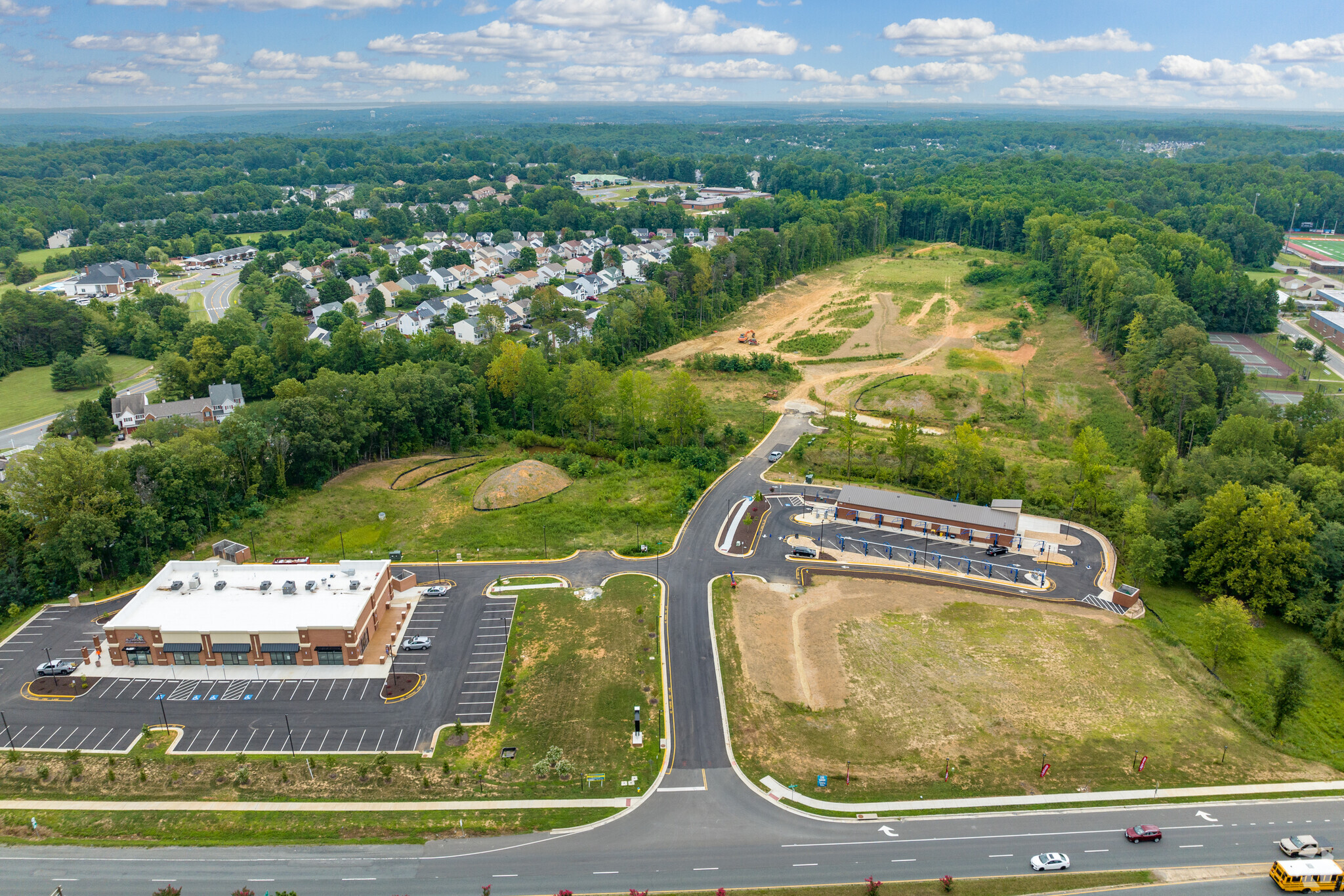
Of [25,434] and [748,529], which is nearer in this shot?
[748,529]

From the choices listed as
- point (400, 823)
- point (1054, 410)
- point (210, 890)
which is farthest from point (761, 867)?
point (1054, 410)

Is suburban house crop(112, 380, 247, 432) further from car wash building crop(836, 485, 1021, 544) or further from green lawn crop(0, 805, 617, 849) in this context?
car wash building crop(836, 485, 1021, 544)

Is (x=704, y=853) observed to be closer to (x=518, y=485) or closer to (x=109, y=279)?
(x=518, y=485)

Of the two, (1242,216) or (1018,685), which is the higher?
→ (1242,216)

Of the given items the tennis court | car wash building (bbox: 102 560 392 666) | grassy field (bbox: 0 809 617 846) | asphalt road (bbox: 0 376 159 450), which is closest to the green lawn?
grassy field (bbox: 0 809 617 846)

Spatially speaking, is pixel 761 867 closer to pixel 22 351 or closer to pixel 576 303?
pixel 576 303

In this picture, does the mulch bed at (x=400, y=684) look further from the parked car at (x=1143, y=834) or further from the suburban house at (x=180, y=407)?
the suburban house at (x=180, y=407)

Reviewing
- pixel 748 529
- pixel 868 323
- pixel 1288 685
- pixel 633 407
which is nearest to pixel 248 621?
pixel 748 529

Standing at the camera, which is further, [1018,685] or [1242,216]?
[1242,216]
